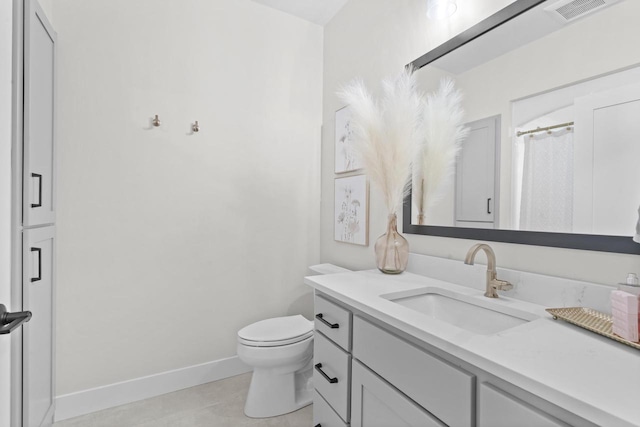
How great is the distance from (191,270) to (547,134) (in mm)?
2011

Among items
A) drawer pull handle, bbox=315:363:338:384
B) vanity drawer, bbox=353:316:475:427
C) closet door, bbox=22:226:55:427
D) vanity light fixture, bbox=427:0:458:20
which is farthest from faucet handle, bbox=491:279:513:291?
closet door, bbox=22:226:55:427

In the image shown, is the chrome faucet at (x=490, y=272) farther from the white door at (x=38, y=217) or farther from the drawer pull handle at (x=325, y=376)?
the white door at (x=38, y=217)

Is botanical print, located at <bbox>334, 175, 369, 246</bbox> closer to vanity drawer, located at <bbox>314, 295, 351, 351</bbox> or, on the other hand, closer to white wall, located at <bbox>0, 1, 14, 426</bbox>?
vanity drawer, located at <bbox>314, 295, 351, 351</bbox>

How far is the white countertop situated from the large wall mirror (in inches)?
12.7

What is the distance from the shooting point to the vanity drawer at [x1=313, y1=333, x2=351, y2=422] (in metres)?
1.16

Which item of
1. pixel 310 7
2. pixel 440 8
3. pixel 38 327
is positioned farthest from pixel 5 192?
pixel 310 7

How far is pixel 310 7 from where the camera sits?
7.48ft

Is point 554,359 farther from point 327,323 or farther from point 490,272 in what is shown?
point 327,323

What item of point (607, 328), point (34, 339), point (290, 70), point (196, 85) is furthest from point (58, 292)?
point (607, 328)

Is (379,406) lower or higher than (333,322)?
lower

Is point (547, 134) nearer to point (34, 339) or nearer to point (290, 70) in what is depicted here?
point (290, 70)

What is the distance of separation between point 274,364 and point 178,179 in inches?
50.3

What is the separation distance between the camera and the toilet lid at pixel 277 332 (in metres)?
1.71

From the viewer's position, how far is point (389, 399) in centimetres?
93
